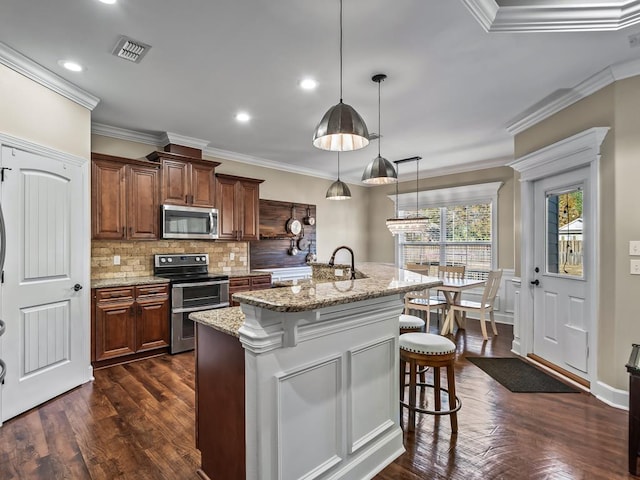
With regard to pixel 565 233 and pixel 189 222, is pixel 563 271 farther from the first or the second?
pixel 189 222

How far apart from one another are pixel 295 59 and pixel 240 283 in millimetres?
3084

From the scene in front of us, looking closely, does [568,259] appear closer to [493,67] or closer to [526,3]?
[493,67]

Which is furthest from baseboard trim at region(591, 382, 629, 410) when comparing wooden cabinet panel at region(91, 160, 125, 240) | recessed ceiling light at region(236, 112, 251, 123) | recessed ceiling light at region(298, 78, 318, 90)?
wooden cabinet panel at region(91, 160, 125, 240)

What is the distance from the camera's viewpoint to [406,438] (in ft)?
7.70

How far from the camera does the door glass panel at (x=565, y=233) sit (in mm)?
3387

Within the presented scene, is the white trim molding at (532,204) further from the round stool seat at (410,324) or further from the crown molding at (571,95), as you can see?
the round stool seat at (410,324)

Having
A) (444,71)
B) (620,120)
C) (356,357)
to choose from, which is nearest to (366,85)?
(444,71)

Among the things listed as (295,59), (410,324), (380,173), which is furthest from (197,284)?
(295,59)

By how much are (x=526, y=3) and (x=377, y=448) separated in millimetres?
2975

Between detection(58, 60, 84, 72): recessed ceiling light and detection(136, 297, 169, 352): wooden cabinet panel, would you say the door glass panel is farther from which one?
detection(58, 60, 84, 72): recessed ceiling light

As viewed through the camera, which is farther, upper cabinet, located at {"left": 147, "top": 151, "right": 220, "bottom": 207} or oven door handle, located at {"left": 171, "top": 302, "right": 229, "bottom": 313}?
upper cabinet, located at {"left": 147, "top": 151, "right": 220, "bottom": 207}

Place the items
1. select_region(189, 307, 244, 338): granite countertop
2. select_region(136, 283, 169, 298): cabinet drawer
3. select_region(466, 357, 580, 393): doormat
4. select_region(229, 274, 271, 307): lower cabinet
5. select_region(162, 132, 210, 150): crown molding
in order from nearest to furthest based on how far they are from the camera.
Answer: select_region(189, 307, 244, 338): granite countertop → select_region(466, 357, 580, 393): doormat → select_region(136, 283, 169, 298): cabinet drawer → select_region(162, 132, 210, 150): crown molding → select_region(229, 274, 271, 307): lower cabinet

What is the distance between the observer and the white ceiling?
2.16 m

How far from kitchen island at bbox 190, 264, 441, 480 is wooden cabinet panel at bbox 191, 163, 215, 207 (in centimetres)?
288
